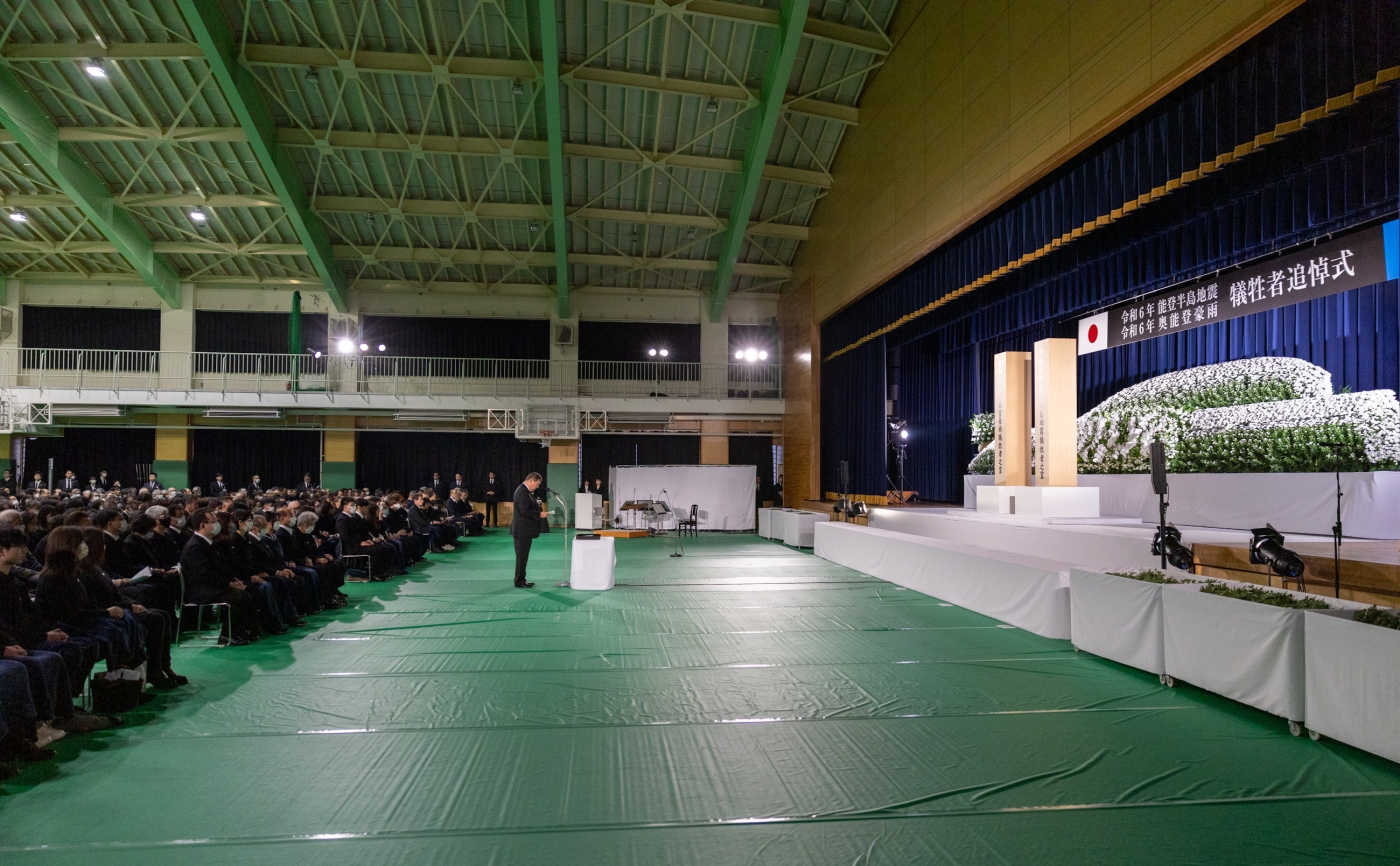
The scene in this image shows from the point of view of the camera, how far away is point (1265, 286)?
872cm

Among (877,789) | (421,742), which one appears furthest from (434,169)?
(877,789)

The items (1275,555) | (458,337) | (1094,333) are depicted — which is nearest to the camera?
(1275,555)

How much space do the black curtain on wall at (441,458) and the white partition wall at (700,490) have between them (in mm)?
3718

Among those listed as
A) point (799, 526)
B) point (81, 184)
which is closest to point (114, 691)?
point (799, 526)

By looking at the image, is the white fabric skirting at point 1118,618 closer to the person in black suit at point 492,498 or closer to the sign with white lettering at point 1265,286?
the sign with white lettering at point 1265,286

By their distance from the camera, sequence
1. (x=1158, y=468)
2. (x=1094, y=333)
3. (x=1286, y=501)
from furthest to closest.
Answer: (x=1094, y=333) < (x=1286, y=501) < (x=1158, y=468)

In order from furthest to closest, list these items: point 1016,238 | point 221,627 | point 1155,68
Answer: point 1016,238 → point 1155,68 → point 221,627

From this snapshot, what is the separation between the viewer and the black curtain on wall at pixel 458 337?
2097 centimetres

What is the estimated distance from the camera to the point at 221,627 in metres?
5.98

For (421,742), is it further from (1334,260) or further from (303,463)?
(303,463)

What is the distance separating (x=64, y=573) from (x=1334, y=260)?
37.3 feet

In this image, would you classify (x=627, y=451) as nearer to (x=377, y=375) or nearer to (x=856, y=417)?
(x=377, y=375)

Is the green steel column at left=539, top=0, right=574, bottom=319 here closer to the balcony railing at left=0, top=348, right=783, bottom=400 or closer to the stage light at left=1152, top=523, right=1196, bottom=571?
the balcony railing at left=0, top=348, right=783, bottom=400

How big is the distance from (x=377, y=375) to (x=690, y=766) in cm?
1931
